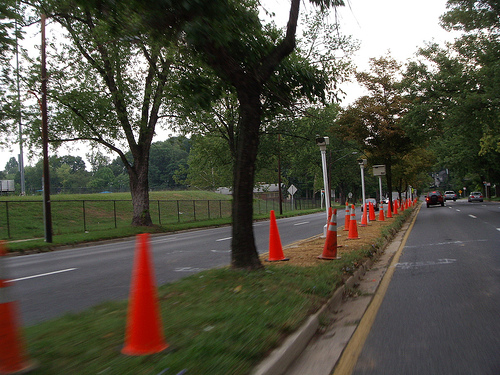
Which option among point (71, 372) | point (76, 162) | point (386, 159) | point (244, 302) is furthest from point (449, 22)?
point (76, 162)

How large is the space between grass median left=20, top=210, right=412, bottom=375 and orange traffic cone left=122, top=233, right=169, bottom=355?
0.10 meters

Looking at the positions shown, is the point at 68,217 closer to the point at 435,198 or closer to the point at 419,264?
the point at 419,264

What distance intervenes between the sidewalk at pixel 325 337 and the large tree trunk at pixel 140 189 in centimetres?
1624

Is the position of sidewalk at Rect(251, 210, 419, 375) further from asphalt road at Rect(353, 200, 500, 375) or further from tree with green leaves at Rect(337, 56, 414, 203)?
tree with green leaves at Rect(337, 56, 414, 203)

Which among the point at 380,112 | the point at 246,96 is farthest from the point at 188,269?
the point at 380,112

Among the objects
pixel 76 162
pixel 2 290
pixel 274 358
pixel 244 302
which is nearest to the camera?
pixel 2 290

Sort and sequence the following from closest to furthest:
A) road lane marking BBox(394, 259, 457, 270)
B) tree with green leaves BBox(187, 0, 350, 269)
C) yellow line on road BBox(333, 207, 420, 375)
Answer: yellow line on road BBox(333, 207, 420, 375) < tree with green leaves BBox(187, 0, 350, 269) < road lane marking BBox(394, 259, 457, 270)

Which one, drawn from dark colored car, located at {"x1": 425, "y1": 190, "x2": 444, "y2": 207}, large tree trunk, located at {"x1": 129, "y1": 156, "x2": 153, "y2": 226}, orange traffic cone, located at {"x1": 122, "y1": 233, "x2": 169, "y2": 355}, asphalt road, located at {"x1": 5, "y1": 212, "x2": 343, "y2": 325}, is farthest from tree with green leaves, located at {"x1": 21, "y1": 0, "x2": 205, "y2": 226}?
dark colored car, located at {"x1": 425, "y1": 190, "x2": 444, "y2": 207}

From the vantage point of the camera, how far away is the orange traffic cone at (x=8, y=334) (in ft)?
8.63

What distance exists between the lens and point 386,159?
24.7 metres

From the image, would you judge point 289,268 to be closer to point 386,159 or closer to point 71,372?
point 71,372

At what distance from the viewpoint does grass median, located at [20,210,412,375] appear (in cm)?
299

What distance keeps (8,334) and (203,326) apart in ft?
5.35

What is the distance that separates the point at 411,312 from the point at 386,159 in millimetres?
20753
